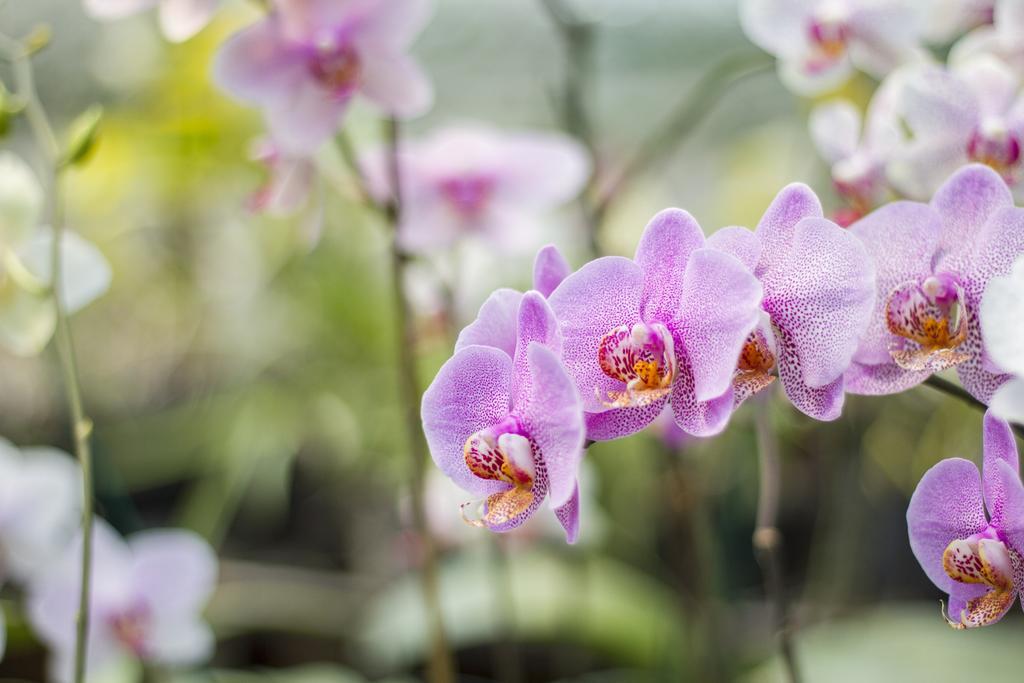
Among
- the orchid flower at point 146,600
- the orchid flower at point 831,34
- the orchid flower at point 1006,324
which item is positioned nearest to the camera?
the orchid flower at point 1006,324

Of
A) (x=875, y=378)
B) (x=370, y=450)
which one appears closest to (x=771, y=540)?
(x=875, y=378)

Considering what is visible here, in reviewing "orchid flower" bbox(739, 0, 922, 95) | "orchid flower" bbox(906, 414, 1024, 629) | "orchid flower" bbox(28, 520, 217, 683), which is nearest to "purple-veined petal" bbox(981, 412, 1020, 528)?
"orchid flower" bbox(906, 414, 1024, 629)

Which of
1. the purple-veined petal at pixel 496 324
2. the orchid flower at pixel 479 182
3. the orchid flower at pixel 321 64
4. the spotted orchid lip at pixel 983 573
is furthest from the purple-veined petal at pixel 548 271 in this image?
the orchid flower at pixel 479 182

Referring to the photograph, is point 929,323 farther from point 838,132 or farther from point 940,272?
point 838,132

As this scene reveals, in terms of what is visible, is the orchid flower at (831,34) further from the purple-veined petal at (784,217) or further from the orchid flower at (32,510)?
the orchid flower at (32,510)

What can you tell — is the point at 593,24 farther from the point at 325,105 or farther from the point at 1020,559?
the point at 1020,559

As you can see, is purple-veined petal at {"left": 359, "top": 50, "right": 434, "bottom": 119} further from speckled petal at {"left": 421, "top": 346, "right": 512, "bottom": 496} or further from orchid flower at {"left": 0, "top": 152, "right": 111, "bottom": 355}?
speckled petal at {"left": 421, "top": 346, "right": 512, "bottom": 496}
